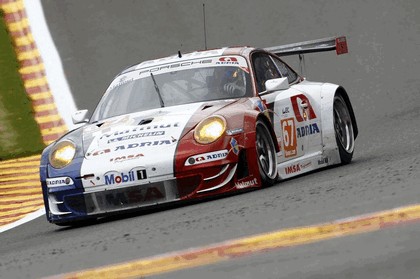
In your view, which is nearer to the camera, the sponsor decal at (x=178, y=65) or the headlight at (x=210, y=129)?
the headlight at (x=210, y=129)

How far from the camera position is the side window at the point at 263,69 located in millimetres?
10246

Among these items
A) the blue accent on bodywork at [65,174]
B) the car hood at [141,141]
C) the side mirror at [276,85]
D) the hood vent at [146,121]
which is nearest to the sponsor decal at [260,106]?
the side mirror at [276,85]

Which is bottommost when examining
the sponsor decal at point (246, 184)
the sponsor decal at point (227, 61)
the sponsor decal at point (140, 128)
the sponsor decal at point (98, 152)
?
the sponsor decal at point (246, 184)

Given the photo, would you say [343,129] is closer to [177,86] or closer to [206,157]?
[177,86]

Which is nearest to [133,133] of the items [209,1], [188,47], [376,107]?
[376,107]

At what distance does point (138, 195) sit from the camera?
8688mm

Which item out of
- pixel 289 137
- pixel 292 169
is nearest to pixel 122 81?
pixel 289 137

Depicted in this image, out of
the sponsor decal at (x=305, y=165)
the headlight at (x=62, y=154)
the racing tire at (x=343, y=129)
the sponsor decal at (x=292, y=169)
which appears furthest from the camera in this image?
the racing tire at (x=343, y=129)

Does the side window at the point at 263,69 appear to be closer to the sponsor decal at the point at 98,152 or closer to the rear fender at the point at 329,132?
the rear fender at the point at 329,132

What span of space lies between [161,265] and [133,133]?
4.51 meters

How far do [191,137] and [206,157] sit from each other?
0.18 metres

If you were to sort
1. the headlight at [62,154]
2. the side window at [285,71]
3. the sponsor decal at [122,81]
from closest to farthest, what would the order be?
the headlight at [62,154] → the sponsor decal at [122,81] → the side window at [285,71]

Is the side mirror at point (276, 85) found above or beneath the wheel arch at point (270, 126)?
above

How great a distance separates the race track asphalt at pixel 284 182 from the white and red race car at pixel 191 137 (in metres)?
0.18
